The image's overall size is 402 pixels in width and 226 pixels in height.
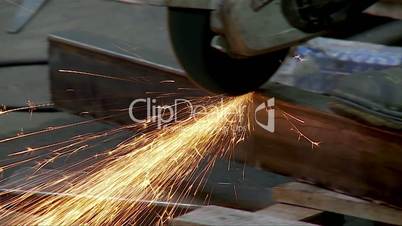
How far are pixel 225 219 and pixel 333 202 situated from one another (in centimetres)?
45

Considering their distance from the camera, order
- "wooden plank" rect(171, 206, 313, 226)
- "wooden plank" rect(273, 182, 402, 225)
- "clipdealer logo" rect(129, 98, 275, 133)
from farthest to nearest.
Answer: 1. "clipdealer logo" rect(129, 98, 275, 133)
2. "wooden plank" rect(273, 182, 402, 225)
3. "wooden plank" rect(171, 206, 313, 226)

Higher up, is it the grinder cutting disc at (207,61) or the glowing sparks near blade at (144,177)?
the grinder cutting disc at (207,61)

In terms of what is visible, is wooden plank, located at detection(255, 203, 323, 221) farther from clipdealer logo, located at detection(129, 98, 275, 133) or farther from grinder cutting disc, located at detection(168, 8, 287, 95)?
grinder cutting disc, located at detection(168, 8, 287, 95)

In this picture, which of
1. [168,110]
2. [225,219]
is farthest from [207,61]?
[225,219]

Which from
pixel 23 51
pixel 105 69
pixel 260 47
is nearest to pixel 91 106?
pixel 105 69

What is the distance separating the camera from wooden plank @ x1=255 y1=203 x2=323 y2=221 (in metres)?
2.66

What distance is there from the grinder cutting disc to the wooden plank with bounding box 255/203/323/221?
44 cm

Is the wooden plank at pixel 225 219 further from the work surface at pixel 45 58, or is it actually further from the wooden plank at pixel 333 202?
the work surface at pixel 45 58

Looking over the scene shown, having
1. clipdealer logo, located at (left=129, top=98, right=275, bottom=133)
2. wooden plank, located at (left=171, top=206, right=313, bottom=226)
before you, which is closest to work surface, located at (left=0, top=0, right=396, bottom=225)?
clipdealer logo, located at (left=129, top=98, right=275, bottom=133)

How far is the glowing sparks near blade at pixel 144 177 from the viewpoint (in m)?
3.04

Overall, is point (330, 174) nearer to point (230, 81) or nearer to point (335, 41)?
point (230, 81)

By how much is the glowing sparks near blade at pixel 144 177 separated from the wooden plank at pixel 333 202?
1.11ft

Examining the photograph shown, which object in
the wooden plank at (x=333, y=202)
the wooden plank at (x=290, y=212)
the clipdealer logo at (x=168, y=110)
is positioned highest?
the clipdealer logo at (x=168, y=110)

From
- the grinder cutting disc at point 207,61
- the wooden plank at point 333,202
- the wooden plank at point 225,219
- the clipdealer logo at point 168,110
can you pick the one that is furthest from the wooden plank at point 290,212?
the grinder cutting disc at point 207,61
